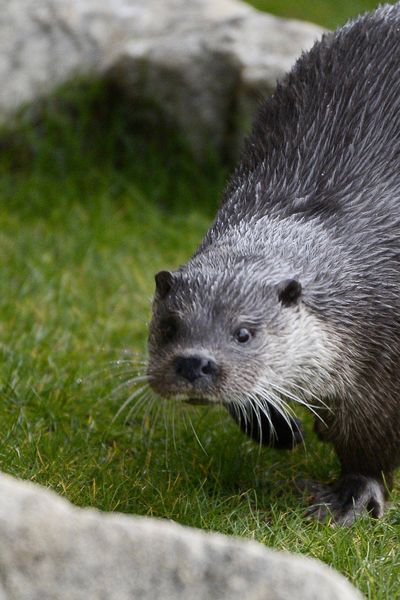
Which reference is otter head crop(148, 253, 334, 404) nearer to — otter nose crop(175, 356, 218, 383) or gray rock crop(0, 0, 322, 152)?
otter nose crop(175, 356, 218, 383)

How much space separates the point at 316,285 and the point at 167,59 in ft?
12.8

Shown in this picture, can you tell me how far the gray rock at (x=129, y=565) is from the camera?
2221 millimetres

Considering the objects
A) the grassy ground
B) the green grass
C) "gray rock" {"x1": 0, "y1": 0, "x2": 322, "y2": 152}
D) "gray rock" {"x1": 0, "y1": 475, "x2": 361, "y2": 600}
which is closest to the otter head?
the grassy ground

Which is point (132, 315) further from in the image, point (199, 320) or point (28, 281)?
point (199, 320)

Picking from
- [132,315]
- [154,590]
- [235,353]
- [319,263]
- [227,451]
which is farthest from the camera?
[132,315]

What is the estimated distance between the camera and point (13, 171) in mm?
7363

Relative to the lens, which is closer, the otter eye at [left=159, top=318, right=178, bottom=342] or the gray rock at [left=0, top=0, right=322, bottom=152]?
the otter eye at [left=159, top=318, right=178, bottom=342]

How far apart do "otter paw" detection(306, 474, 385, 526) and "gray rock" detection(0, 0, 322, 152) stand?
3623 millimetres

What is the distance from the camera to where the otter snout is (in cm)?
347

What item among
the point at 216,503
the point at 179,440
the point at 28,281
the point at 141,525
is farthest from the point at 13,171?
the point at 141,525

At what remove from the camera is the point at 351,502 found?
4008 millimetres

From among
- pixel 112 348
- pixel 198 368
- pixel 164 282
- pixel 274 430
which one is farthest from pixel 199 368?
pixel 112 348

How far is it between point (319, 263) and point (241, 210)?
0.42m

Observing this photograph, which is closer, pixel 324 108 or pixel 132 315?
pixel 324 108
